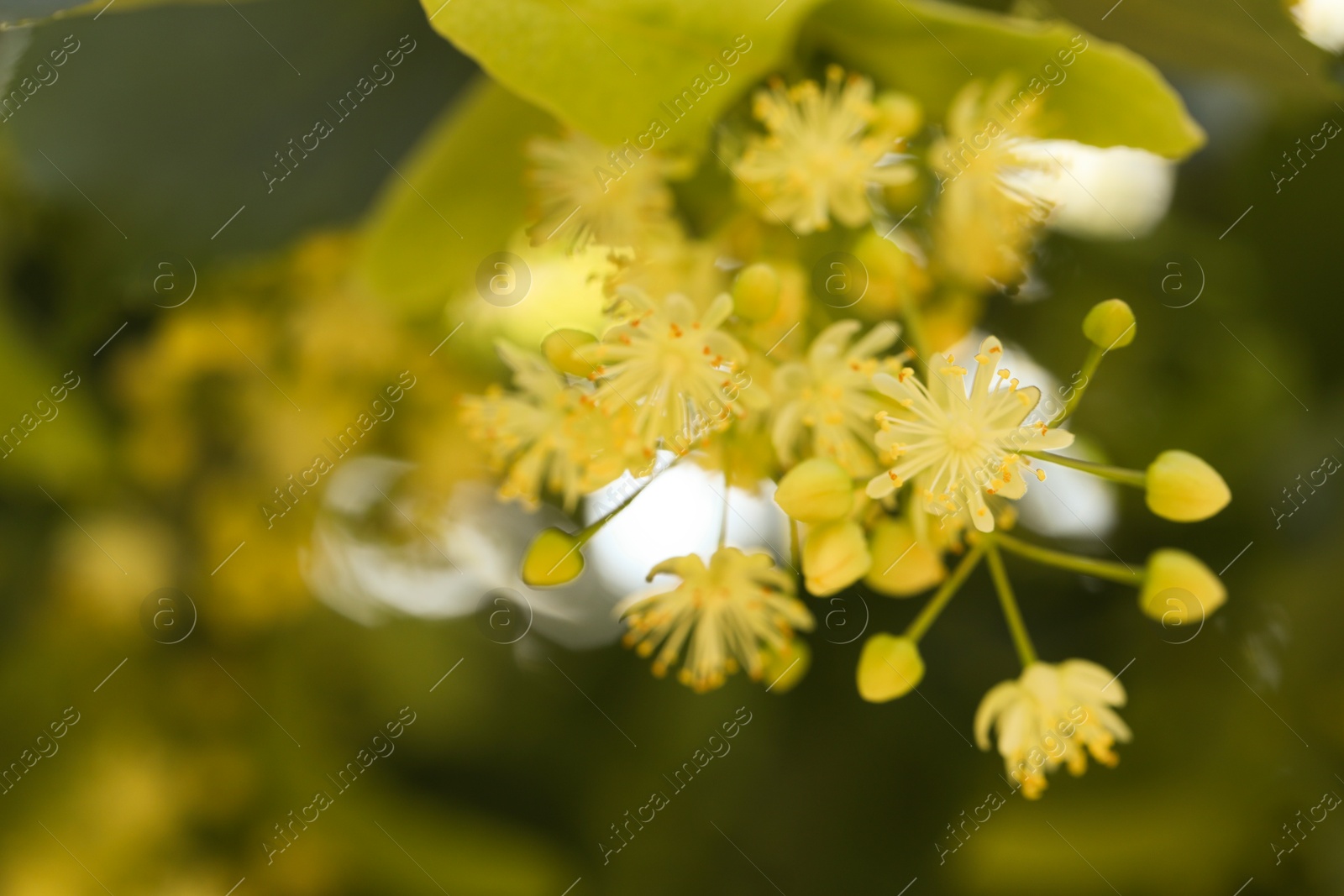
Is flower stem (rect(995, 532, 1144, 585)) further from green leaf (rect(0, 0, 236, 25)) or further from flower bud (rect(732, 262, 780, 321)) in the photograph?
green leaf (rect(0, 0, 236, 25))

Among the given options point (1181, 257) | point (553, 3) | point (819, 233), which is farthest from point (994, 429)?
point (1181, 257)

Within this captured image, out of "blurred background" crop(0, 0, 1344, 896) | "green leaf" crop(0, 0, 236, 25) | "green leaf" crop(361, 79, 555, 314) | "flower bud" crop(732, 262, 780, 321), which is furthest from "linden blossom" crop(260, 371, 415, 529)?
"flower bud" crop(732, 262, 780, 321)

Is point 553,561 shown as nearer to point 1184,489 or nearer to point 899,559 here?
point 899,559

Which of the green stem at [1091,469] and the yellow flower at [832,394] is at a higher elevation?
the yellow flower at [832,394]

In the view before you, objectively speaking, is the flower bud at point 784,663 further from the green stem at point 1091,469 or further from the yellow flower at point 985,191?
the yellow flower at point 985,191

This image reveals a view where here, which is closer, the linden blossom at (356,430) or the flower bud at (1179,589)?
the flower bud at (1179,589)

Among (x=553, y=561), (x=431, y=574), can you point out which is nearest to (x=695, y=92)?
(x=553, y=561)

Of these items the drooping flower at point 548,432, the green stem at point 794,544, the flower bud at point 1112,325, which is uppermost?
the drooping flower at point 548,432

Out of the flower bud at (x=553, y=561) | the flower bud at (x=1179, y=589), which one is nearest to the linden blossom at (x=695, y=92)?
the flower bud at (x=553, y=561)
